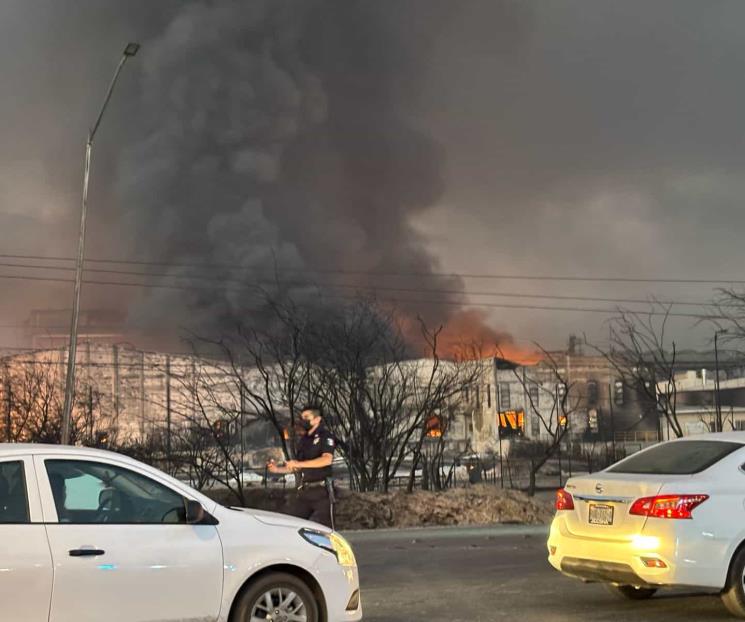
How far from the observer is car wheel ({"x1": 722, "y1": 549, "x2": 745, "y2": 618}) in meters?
7.26

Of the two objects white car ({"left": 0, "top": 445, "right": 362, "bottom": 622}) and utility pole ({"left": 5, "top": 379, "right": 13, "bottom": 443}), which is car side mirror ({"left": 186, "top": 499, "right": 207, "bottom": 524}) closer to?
white car ({"left": 0, "top": 445, "right": 362, "bottom": 622})

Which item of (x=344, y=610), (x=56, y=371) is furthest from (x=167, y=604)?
(x=56, y=371)

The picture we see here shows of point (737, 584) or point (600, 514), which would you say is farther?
point (600, 514)

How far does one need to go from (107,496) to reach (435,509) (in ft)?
41.4

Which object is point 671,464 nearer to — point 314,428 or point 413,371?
point 314,428

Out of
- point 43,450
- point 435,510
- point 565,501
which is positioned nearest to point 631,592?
point 565,501

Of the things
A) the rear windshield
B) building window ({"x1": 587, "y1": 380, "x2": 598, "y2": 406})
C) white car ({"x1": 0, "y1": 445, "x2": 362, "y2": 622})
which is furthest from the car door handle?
building window ({"x1": 587, "y1": 380, "x2": 598, "y2": 406})

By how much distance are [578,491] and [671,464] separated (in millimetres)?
781

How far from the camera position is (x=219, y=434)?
29672 millimetres

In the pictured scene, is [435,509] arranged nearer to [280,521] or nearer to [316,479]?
[316,479]

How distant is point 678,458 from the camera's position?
8.01 metres

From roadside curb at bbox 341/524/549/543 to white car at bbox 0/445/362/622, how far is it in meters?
8.36

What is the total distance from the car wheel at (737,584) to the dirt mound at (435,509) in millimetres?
10578

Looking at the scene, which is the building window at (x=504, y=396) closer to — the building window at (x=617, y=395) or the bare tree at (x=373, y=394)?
the building window at (x=617, y=395)
